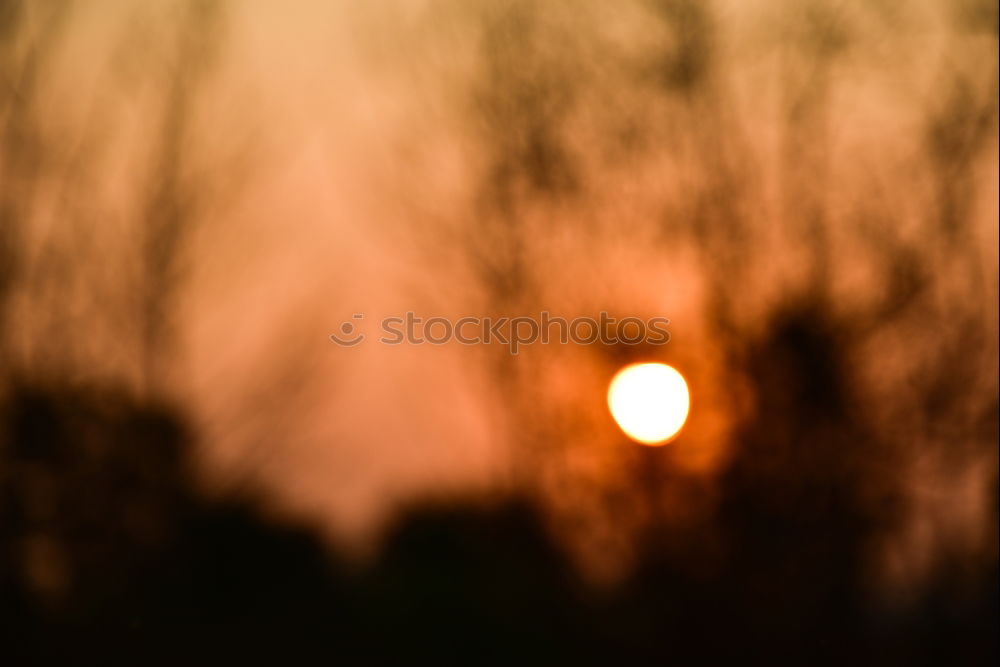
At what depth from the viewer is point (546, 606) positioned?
410 centimetres

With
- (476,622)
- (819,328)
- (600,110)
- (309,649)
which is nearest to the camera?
(819,328)

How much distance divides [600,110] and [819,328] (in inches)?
40.5

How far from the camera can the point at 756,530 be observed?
362 cm

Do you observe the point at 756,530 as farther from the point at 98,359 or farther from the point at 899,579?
the point at 98,359

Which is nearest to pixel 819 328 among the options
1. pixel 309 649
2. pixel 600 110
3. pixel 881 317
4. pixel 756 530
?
pixel 881 317

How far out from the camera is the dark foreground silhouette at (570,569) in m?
3.19

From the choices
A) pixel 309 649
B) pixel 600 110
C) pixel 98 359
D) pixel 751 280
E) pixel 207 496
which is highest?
pixel 600 110

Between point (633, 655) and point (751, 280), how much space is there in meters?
1.39

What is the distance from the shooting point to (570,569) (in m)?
3.94

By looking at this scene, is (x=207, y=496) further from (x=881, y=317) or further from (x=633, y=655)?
(x=881, y=317)

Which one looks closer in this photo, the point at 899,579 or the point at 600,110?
the point at 899,579

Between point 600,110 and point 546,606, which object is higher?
point 600,110

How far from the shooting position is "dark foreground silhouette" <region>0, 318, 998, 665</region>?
3186mm

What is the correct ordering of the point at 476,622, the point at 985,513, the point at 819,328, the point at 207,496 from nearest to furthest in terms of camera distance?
the point at 985,513, the point at 819,328, the point at 207,496, the point at 476,622
